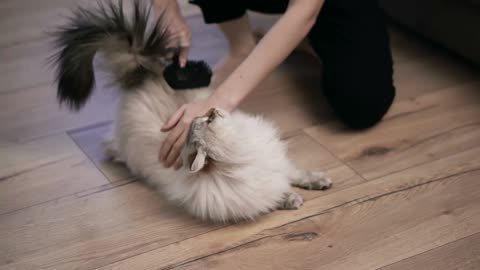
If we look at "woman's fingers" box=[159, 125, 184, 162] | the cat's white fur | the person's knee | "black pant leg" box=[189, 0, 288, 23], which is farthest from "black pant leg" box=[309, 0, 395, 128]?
"woman's fingers" box=[159, 125, 184, 162]

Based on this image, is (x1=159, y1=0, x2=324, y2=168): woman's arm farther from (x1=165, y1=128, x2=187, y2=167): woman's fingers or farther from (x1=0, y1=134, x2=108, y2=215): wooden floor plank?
(x1=0, y1=134, x2=108, y2=215): wooden floor plank

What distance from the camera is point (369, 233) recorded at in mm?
1348

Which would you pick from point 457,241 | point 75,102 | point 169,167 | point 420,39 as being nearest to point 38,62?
point 75,102

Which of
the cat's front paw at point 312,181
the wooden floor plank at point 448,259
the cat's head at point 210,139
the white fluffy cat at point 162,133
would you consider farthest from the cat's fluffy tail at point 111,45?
the wooden floor plank at point 448,259

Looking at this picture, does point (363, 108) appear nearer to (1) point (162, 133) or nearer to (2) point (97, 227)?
(1) point (162, 133)

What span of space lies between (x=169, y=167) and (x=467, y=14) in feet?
A: 3.27

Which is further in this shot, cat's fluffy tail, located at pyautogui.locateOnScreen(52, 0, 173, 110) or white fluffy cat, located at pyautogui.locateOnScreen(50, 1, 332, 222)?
cat's fluffy tail, located at pyautogui.locateOnScreen(52, 0, 173, 110)

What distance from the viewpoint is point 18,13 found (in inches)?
99.4

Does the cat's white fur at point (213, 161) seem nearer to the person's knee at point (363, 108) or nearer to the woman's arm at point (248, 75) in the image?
the woman's arm at point (248, 75)

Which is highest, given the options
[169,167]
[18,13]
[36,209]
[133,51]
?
[133,51]

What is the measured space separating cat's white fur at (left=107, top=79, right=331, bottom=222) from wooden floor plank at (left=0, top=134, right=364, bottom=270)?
0.15ft

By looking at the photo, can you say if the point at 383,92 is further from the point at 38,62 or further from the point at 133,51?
the point at 38,62

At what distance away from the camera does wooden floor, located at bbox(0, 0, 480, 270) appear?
1312mm

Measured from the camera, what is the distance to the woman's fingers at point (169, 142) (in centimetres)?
136
